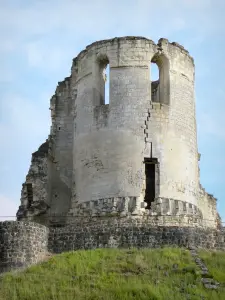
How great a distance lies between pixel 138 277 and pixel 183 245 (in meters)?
4.17

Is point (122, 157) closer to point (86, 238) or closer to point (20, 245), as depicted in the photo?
point (86, 238)

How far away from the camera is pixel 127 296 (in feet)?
62.8

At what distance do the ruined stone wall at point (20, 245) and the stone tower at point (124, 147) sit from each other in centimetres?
325

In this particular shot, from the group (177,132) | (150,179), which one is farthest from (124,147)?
(177,132)

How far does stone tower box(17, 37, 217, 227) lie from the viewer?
26984 mm

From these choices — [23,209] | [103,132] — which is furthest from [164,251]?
[23,209]

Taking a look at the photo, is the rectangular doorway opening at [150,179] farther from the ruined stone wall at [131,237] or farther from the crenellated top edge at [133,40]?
the crenellated top edge at [133,40]

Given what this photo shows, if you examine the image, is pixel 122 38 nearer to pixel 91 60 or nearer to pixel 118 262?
pixel 91 60

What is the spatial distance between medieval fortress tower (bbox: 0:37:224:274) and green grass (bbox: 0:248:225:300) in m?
1.92

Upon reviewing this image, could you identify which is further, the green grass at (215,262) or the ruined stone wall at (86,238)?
the ruined stone wall at (86,238)

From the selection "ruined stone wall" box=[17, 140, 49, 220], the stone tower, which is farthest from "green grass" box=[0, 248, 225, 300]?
"ruined stone wall" box=[17, 140, 49, 220]

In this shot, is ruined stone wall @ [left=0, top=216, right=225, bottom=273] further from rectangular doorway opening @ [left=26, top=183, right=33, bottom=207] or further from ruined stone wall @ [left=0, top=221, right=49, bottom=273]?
rectangular doorway opening @ [left=26, top=183, right=33, bottom=207]

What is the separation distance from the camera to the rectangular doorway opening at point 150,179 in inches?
1079

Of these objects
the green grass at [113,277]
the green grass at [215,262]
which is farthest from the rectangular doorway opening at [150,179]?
the green grass at [215,262]
